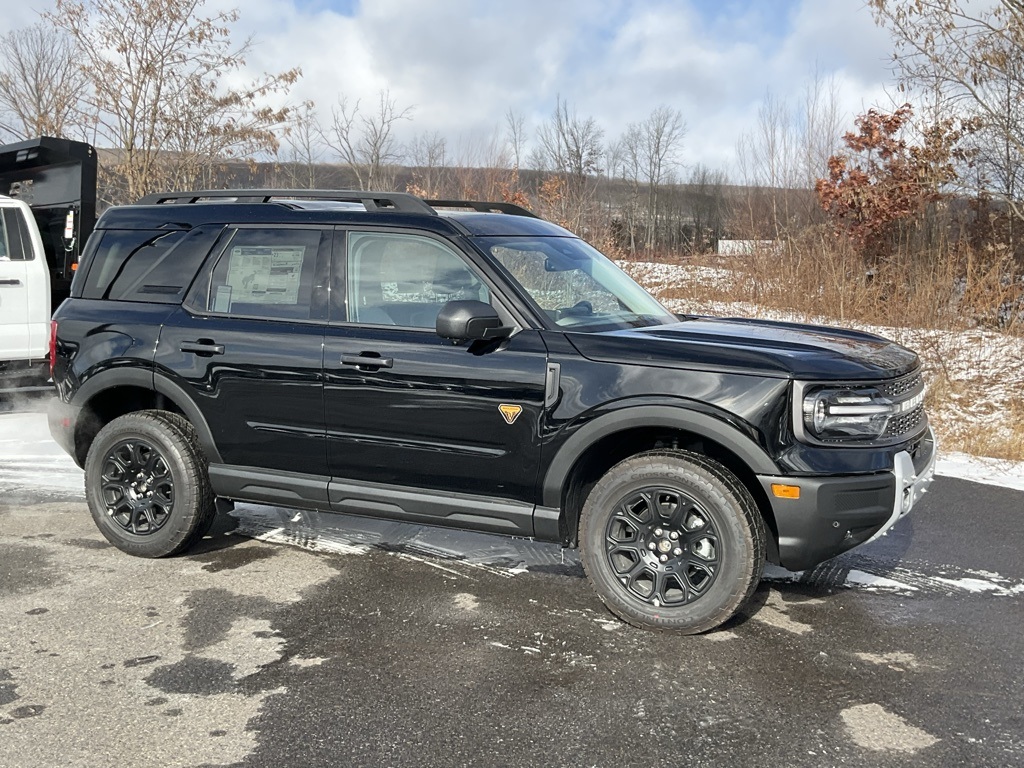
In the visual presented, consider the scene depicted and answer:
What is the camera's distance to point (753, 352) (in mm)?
4227

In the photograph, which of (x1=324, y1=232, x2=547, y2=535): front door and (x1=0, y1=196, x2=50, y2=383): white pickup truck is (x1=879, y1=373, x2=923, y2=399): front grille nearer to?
(x1=324, y1=232, x2=547, y2=535): front door

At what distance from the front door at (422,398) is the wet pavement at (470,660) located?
0.52 m

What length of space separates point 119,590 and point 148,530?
572 millimetres

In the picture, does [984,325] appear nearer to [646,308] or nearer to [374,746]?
[646,308]

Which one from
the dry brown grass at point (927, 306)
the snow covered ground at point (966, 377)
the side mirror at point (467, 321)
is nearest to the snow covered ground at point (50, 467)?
the snow covered ground at point (966, 377)

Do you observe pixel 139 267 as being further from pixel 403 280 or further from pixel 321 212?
pixel 403 280

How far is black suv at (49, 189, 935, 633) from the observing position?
4.19 m

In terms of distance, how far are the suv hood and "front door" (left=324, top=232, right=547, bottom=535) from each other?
0.36m

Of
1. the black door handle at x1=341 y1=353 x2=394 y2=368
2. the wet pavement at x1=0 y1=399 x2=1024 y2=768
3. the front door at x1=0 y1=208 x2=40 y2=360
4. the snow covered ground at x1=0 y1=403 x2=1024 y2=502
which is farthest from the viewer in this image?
the front door at x1=0 y1=208 x2=40 y2=360

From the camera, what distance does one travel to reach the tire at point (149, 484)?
209 inches

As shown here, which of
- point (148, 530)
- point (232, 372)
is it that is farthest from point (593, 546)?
point (148, 530)

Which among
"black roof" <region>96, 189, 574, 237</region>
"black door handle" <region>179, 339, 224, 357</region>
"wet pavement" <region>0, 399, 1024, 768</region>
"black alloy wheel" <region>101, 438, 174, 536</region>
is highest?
"black roof" <region>96, 189, 574, 237</region>

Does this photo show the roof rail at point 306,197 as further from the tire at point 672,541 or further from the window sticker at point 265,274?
the tire at point 672,541

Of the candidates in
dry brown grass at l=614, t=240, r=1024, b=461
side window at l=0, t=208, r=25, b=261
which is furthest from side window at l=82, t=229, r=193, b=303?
dry brown grass at l=614, t=240, r=1024, b=461
